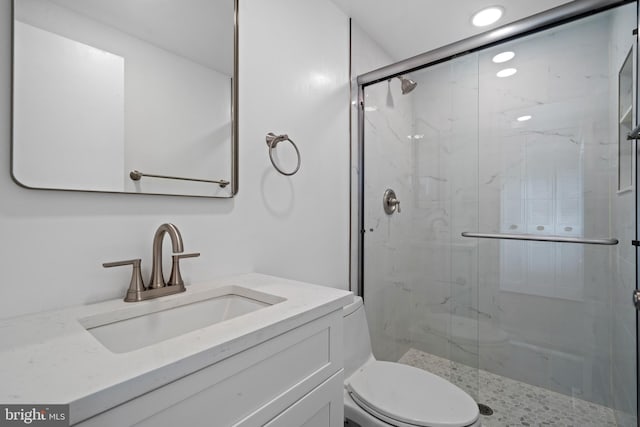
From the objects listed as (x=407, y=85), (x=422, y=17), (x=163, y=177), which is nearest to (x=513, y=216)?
(x=407, y=85)

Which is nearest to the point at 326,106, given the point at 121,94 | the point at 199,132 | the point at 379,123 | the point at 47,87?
the point at 379,123

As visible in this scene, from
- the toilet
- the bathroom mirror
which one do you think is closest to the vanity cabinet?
the toilet

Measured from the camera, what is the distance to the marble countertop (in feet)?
1.34

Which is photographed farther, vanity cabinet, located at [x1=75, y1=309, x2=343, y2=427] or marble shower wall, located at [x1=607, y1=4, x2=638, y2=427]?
marble shower wall, located at [x1=607, y1=4, x2=638, y2=427]

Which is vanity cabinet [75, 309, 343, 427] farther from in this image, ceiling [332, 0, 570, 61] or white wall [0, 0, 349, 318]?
ceiling [332, 0, 570, 61]

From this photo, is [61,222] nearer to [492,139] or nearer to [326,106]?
[326,106]

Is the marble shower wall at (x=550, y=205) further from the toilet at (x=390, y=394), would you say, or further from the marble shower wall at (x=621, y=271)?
the toilet at (x=390, y=394)

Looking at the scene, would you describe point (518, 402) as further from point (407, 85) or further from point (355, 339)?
point (407, 85)

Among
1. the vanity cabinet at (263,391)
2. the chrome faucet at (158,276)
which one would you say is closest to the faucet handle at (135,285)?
the chrome faucet at (158,276)

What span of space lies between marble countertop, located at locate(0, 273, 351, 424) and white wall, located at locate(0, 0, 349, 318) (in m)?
0.11

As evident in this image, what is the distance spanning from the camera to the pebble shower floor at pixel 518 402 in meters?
1.53

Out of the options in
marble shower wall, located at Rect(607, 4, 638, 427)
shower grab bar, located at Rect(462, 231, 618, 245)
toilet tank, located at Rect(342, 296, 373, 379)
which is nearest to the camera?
marble shower wall, located at Rect(607, 4, 638, 427)

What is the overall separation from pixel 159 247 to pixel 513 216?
6.03 feet

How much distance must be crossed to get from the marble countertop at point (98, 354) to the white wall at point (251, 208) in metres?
0.11
